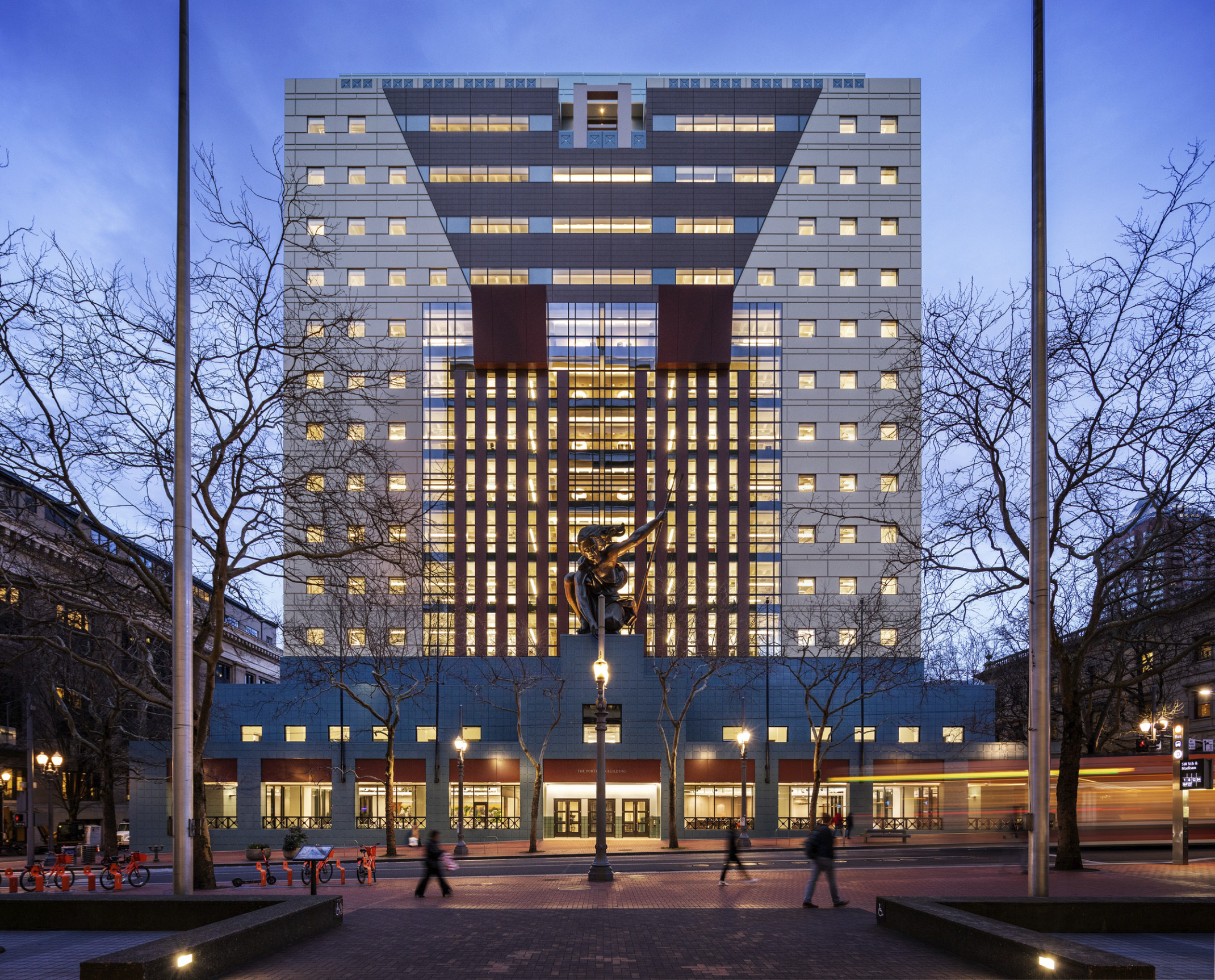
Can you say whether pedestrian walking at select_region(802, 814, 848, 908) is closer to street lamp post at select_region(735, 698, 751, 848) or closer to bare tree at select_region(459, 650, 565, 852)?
street lamp post at select_region(735, 698, 751, 848)

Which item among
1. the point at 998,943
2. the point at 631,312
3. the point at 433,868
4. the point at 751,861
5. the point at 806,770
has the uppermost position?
the point at 631,312

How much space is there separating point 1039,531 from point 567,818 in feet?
154

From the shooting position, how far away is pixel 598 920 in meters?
17.3

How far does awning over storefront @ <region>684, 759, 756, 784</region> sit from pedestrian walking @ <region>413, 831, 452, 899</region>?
3580 centimetres

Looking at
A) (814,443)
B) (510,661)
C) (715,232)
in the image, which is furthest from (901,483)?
(510,661)

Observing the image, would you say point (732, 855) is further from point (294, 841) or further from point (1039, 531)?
point (294, 841)

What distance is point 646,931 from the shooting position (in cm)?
1608

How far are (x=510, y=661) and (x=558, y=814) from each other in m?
9.50

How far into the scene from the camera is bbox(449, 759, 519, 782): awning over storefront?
56.2 meters

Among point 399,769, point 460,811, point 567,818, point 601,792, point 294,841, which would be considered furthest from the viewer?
point 567,818

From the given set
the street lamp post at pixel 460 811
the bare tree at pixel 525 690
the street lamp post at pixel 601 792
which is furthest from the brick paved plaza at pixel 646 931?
the bare tree at pixel 525 690

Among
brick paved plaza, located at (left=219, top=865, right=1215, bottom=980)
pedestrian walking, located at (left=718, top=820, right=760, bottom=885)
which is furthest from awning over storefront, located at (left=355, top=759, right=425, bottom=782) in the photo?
pedestrian walking, located at (left=718, top=820, right=760, bottom=885)

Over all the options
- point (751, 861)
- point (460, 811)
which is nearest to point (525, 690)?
point (460, 811)

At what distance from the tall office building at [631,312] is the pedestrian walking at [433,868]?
63.0 meters
